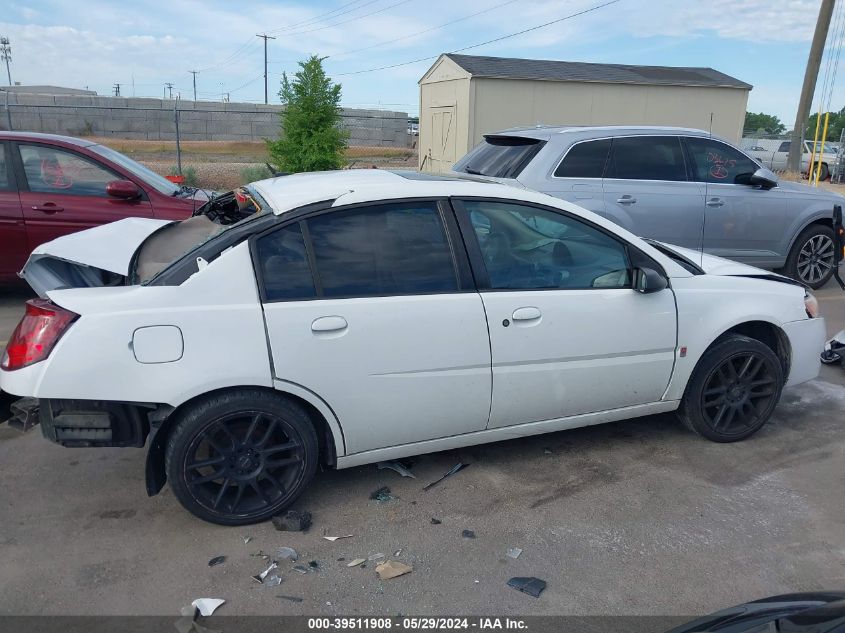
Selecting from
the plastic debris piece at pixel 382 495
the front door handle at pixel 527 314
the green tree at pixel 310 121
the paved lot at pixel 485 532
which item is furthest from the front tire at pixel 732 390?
the green tree at pixel 310 121

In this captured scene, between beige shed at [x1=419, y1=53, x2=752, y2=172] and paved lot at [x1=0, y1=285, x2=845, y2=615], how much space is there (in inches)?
491

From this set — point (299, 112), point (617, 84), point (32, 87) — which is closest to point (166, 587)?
point (299, 112)

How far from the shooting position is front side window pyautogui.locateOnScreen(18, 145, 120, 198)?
22.6 feet

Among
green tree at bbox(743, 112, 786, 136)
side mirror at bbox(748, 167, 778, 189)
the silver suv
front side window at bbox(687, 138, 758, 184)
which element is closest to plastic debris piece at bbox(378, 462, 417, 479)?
the silver suv

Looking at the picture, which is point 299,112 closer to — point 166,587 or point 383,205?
point 383,205

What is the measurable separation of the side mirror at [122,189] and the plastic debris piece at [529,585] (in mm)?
5649

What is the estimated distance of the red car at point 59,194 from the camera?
22.4ft

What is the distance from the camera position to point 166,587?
2977mm

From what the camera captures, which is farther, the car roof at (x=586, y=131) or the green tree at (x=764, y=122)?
the green tree at (x=764, y=122)

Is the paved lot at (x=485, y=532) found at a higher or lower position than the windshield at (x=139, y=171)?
lower

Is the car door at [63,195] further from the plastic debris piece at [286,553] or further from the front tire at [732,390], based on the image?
the front tire at [732,390]

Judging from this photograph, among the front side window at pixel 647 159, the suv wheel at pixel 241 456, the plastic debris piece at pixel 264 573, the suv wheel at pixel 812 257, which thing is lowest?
the plastic debris piece at pixel 264 573

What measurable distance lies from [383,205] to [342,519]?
157 centimetres

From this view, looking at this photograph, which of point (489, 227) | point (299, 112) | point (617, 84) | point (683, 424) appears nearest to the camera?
point (489, 227)
